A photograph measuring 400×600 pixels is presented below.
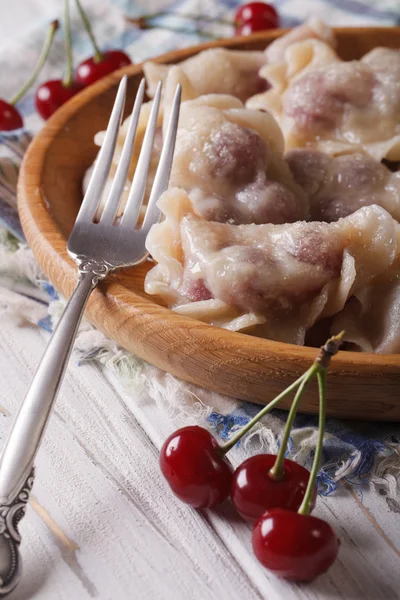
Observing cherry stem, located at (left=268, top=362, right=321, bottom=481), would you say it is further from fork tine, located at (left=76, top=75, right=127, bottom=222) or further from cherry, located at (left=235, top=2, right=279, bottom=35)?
cherry, located at (left=235, top=2, right=279, bottom=35)

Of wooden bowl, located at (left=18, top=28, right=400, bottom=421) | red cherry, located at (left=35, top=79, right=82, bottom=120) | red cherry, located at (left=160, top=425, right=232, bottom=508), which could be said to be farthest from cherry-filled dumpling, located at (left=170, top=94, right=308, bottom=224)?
red cherry, located at (left=35, top=79, right=82, bottom=120)

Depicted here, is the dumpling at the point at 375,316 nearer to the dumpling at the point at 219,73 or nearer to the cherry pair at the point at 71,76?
the dumpling at the point at 219,73

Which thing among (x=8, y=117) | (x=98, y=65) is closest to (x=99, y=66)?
(x=98, y=65)

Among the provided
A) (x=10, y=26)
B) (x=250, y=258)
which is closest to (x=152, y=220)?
(x=250, y=258)

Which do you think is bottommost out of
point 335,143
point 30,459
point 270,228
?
point 335,143

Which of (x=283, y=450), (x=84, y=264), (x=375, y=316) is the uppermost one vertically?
(x=84, y=264)

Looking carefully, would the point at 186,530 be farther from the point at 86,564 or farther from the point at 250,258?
the point at 250,258

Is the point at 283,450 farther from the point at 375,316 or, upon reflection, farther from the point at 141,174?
the point at 141,174
